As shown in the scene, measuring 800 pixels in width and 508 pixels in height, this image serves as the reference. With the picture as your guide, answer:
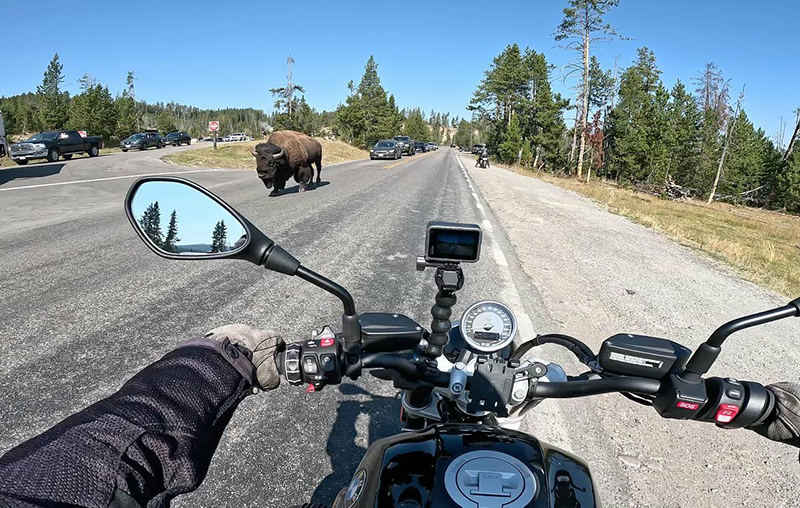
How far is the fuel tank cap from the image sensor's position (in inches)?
35.1

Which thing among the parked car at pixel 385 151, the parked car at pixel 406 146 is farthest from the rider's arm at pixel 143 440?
the parked car at pixel 406 146

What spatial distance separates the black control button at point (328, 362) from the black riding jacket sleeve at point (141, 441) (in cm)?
20

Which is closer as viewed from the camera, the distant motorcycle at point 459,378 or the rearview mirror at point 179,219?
the distant motorcycle at point 459,378

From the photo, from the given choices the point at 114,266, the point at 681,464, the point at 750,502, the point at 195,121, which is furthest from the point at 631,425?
the point at 195,121

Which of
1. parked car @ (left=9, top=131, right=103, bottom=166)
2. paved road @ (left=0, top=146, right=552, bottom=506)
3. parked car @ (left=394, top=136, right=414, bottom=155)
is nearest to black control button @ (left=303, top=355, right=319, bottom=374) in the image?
paved road @ (left=0, top=146, right=552, bottom=506)

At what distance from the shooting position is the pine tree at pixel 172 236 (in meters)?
1.42

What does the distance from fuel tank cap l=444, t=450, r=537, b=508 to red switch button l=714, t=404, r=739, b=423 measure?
2.06ft

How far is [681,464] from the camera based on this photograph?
2.74 m

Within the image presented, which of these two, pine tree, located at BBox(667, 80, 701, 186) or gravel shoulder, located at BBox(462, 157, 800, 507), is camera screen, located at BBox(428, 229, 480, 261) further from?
pine tree, located at BBox(667, 80, 701, 186)

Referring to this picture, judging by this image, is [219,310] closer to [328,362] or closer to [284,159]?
[328,362]

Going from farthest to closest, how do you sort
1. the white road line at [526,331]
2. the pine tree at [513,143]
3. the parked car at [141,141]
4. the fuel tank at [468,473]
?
1. the pine tree at [513,143]
2. the parked car at [141,141]
3. the white road line at [526,331]
4. the fuel tank at [468,473]

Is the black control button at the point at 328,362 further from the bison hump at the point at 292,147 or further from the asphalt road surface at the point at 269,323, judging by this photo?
the bison hump at the point at 292,147

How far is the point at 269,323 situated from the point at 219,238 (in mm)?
3055

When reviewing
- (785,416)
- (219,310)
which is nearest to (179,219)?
(785,416)
